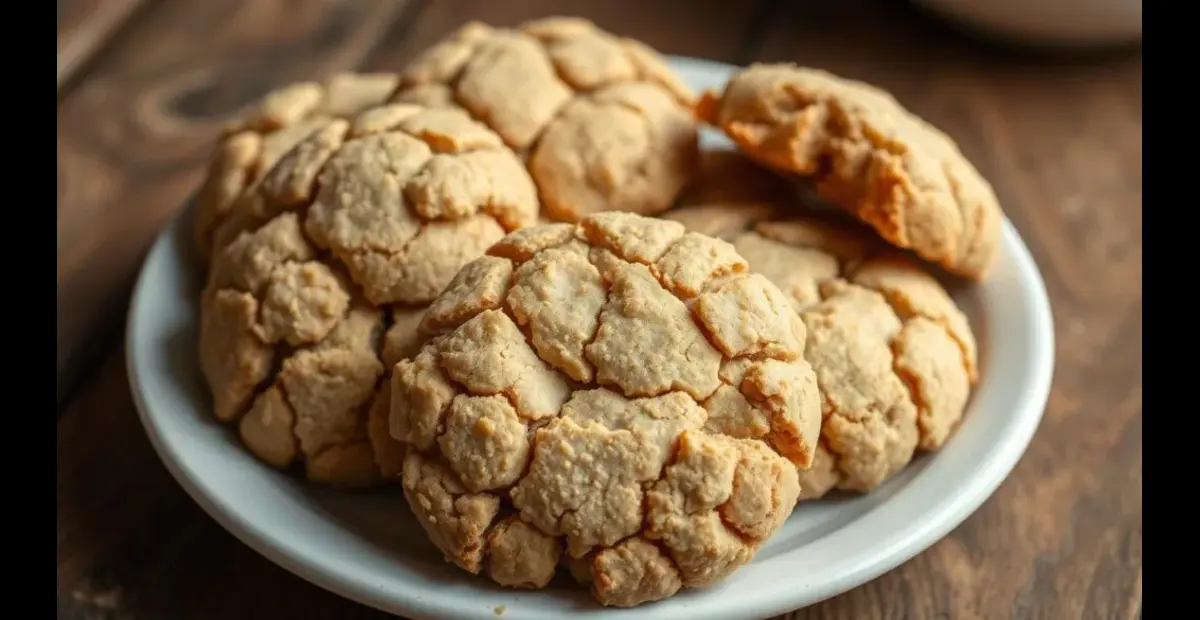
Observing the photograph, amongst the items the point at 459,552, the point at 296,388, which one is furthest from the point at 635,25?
the point at 459,552

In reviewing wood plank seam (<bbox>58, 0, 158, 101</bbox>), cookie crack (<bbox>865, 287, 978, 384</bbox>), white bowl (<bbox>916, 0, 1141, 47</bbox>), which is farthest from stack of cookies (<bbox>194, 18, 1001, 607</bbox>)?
white bowl (<bbox>916, 0, 1141, 47</bbox>)

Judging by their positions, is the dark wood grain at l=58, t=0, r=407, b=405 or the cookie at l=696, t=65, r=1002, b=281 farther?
the dark wood grain at l=58, t=0, r=407, b=405

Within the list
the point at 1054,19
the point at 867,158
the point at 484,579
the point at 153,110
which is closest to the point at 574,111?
the point at 867,158

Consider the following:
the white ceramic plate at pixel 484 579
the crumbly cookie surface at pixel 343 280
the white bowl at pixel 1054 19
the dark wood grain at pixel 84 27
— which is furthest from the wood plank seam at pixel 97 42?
the white bowl at pixel 1054 19

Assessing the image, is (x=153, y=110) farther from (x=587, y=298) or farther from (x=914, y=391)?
(x=914, y=391)

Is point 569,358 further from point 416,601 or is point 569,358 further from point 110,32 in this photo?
point 110,32

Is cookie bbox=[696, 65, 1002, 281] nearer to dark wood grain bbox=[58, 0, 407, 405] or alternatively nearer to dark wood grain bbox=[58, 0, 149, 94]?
dark wood grain bbox=[58, 0, 407, 405]
